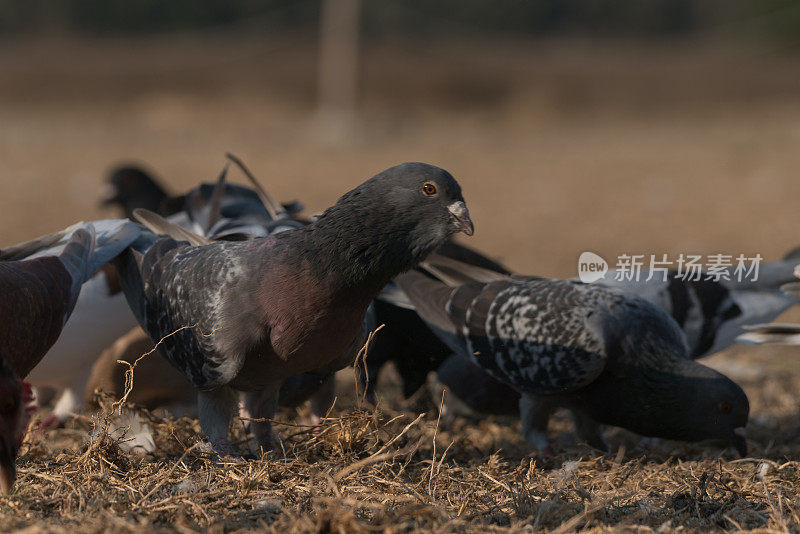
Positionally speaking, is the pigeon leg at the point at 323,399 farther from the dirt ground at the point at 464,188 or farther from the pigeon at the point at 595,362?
the pigeon at the point at 595,362

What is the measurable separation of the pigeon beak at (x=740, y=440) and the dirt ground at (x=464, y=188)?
73mm

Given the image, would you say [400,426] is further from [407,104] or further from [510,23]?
[510,23]

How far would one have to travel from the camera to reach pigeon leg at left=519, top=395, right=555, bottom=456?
376cm

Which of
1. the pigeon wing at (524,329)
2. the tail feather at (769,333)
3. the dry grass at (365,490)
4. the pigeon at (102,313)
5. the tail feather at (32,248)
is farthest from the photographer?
the tail feather at (769,333)

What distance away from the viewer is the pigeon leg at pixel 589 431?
152 inches

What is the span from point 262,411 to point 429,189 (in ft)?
3.68

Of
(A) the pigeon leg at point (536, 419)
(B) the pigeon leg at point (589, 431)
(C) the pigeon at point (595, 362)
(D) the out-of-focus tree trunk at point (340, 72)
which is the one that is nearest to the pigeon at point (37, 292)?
(C) the pigeon at point (595, 362)

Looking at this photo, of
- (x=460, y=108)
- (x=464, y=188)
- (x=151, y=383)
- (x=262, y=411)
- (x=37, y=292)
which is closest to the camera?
(x=37, y=292)

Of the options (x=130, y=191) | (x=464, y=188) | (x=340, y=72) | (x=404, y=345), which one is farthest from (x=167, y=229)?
(x=340, y=72)

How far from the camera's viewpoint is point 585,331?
348 centimetres

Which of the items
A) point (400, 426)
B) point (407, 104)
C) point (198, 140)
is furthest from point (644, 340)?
point (407, 104)

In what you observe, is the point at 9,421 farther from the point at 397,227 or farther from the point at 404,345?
the point at 404,345

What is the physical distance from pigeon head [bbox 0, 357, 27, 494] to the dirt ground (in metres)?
0.14

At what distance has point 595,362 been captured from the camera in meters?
3.42
